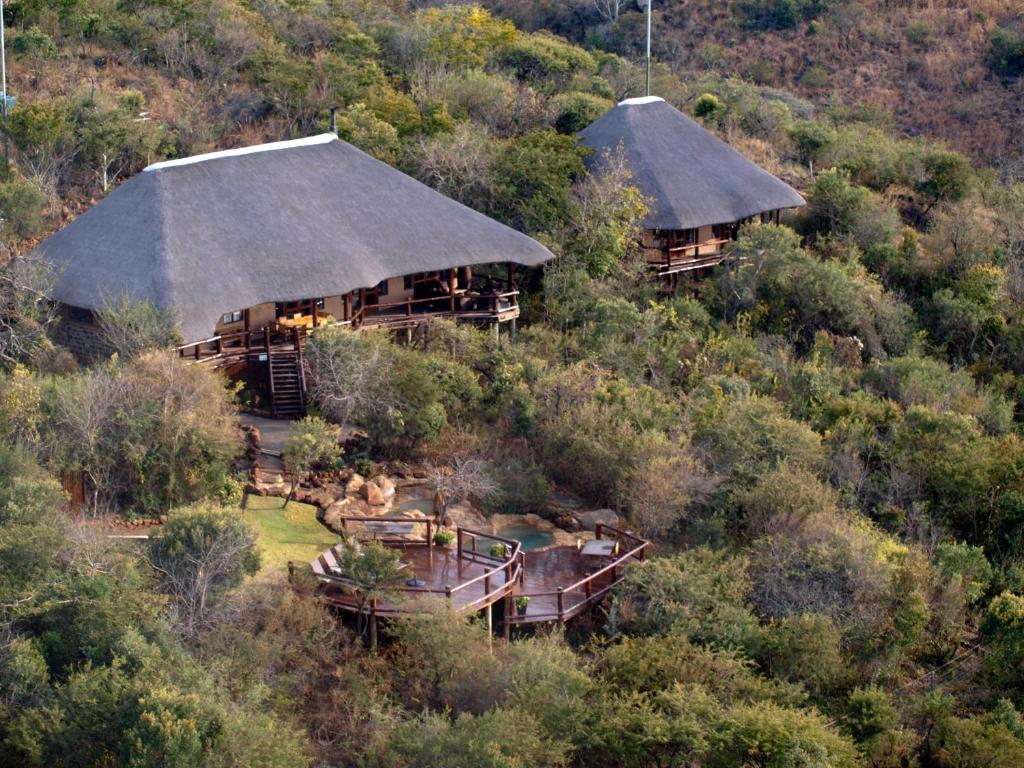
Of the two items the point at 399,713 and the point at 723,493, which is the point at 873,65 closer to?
the point at 723,493

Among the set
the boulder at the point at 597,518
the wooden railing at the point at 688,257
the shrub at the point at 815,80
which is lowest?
the boulder at the point at 597,518

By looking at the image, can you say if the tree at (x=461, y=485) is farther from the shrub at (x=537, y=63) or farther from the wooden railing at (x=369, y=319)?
the shrub at (x=537, y=63)

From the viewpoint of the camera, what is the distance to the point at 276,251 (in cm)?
3247

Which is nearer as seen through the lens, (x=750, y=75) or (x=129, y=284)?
(x=129, y=284)

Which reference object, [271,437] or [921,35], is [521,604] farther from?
[921,35]

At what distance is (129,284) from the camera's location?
1210 inches

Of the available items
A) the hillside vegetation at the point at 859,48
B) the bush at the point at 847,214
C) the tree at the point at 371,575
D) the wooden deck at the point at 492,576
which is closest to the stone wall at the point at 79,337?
the wooden deck at the point at 492,576

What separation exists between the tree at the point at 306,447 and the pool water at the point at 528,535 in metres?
3.75

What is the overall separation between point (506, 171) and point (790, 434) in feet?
40.1

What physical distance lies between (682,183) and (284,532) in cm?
1744

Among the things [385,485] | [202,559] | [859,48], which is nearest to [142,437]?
[202,559]

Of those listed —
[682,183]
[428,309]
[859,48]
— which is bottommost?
[428,309]

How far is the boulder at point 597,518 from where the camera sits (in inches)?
1190

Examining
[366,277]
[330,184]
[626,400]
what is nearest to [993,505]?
[626,400]
